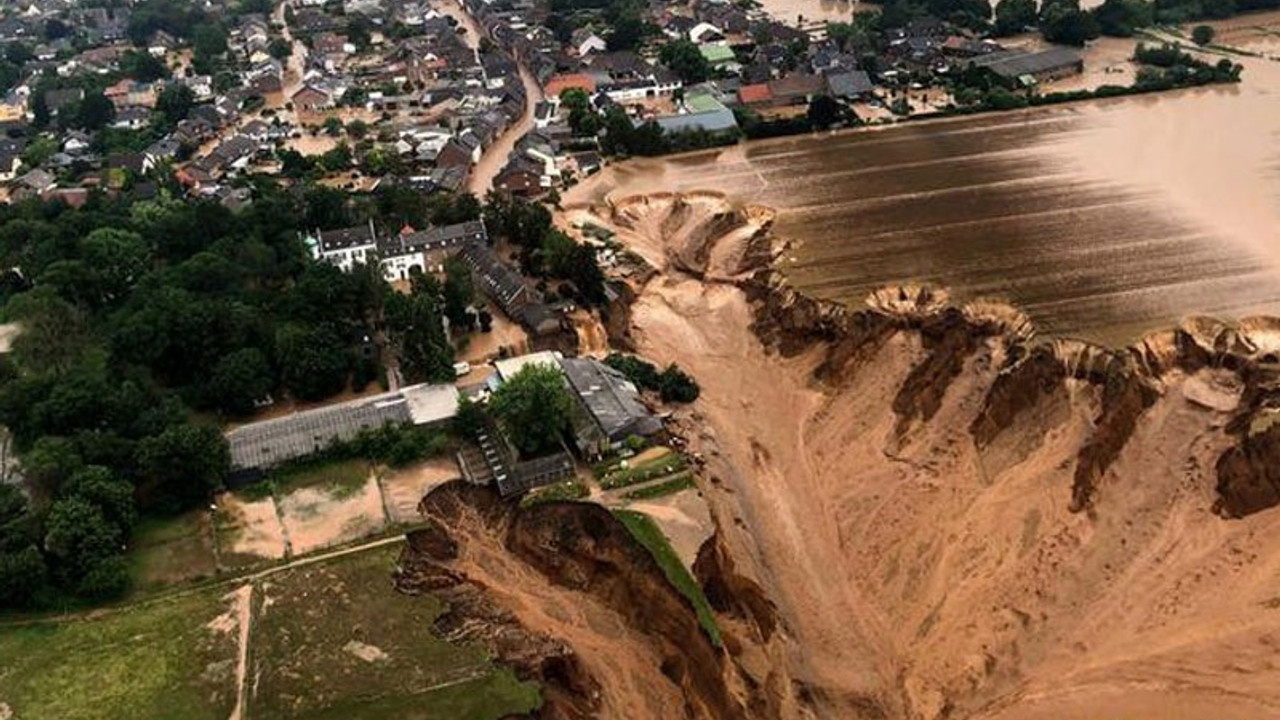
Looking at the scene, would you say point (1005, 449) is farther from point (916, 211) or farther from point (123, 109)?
point (123, 109)

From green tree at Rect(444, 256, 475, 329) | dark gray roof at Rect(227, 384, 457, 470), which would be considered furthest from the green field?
green tree at Rect(444, 256, 475, 329)

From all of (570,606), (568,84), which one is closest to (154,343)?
(570,606)

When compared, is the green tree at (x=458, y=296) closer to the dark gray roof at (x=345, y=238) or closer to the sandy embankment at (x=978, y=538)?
the dark gray roof at (x=345, y=238)

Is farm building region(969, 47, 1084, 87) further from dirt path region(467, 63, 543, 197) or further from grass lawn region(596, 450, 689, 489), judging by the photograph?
grass lawn region(596, 450, 689, 489)

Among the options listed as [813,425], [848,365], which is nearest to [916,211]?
[848,365]

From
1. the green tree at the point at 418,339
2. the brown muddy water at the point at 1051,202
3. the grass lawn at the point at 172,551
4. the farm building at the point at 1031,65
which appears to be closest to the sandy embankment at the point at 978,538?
the brown muddy water at the point at 1051,202
